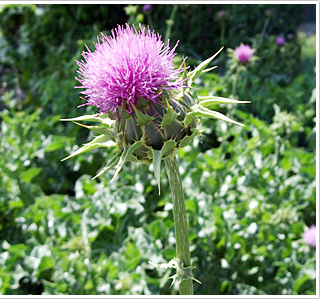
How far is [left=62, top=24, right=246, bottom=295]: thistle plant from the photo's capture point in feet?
3.95

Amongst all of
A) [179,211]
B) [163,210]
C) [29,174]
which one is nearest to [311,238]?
[163,210]

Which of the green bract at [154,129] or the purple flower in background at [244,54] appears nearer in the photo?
the green bract at [154,129]

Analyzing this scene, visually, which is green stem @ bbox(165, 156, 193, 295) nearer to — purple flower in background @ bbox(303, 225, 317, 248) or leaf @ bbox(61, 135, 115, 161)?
leaf @ bbox(61, 135, 115, 161)

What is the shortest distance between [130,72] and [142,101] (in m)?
0.09

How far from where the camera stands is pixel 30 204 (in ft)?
9.42

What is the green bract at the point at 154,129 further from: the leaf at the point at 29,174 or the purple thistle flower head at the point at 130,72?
the leaf at the point at 29,174

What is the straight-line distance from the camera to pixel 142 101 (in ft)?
4.04

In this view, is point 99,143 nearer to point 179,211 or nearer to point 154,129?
point 154,129

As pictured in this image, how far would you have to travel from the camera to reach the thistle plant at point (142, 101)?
120 cm

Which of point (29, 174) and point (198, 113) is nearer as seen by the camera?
point (198, 113)

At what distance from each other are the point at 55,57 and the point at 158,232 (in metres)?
2.75

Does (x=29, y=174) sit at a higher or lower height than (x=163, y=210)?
higher

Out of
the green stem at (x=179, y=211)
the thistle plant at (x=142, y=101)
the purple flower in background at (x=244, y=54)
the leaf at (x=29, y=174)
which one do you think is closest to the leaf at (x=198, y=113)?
the thistle plant at (x=142, y=101)

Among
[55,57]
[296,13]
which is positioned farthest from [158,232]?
[296,13]
